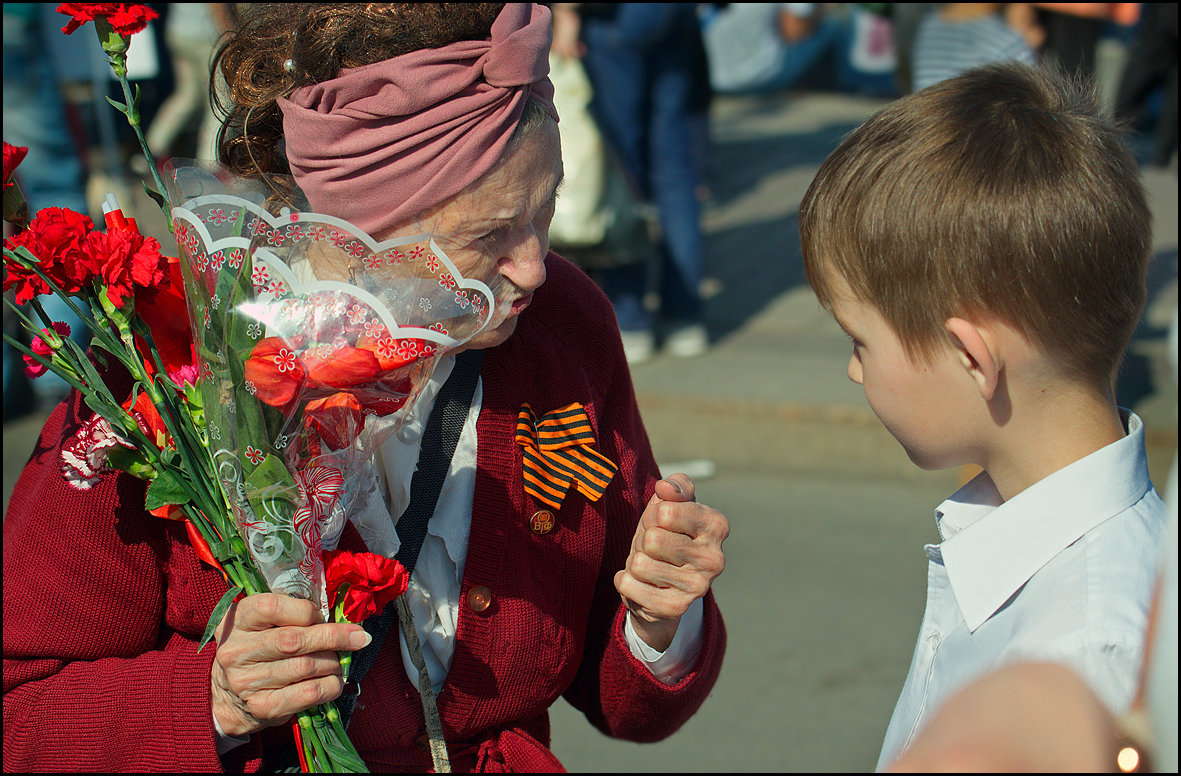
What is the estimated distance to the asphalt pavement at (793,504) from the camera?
3.13 meters

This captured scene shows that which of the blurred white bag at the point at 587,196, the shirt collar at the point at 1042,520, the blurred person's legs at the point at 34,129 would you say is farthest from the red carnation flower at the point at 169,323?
the blurred person's legs at the point at 34,129

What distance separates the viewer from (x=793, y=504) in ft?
14.2

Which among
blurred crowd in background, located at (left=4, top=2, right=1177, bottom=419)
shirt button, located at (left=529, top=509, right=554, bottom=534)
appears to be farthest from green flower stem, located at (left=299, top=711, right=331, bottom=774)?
blurred crowd in background, located at (left=4, top=2, right=1177, bottom=419)

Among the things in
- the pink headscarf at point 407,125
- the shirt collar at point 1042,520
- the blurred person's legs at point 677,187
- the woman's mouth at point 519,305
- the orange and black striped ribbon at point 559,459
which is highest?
the pink headscarf at point 407,125

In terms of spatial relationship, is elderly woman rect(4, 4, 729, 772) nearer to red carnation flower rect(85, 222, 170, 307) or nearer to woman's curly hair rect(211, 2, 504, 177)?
woman's curly hair rect(211, 2, 504, 177)

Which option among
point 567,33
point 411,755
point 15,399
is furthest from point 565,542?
point 15,399

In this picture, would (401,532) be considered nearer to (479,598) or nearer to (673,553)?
(479,598)

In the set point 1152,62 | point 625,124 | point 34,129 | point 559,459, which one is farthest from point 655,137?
point 559,459

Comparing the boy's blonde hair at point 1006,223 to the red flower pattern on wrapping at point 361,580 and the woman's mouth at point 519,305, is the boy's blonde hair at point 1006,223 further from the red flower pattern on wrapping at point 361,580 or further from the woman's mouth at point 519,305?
the red flower pattern on wrapping at point 361,580

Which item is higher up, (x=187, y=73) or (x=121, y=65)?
(x=121, y=65)

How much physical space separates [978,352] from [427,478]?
74 centimetres

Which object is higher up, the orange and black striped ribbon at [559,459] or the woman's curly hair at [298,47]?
the woman's curly hair at [298,47]

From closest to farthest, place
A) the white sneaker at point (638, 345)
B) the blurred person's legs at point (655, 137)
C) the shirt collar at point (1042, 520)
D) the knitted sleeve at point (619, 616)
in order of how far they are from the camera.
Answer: the shirt collar at point (1042, 520)
the knitted sleeve at point (619, 616)
the blurred person's legs at point (655, 137)
the white sneaker at point (638, 345)

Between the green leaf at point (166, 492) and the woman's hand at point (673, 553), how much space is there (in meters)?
0.57
